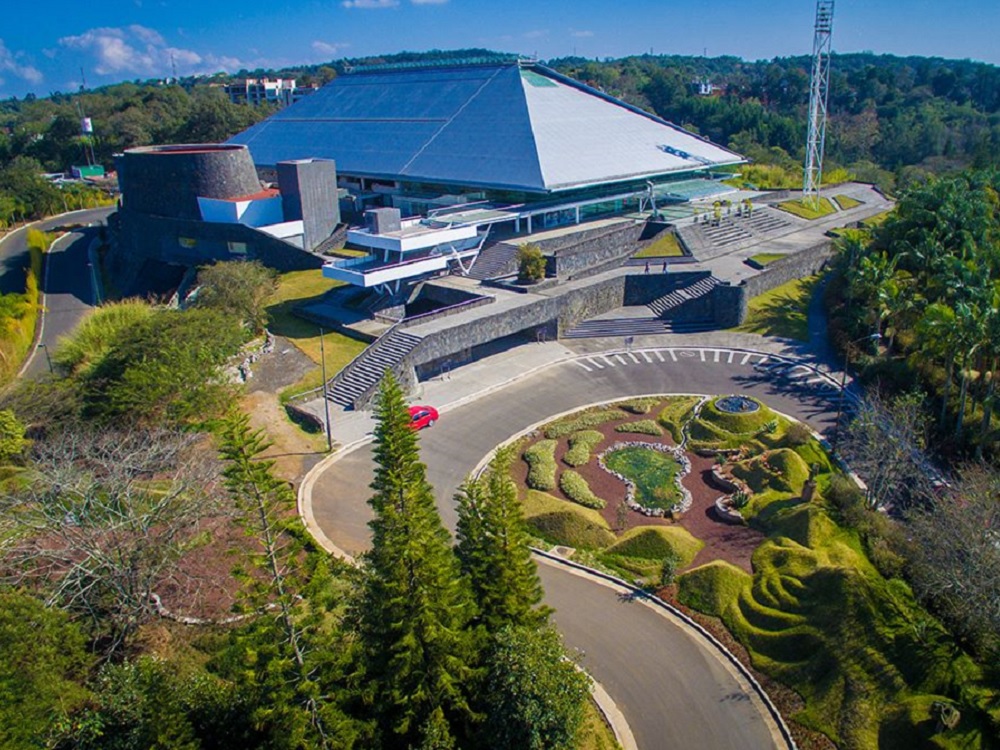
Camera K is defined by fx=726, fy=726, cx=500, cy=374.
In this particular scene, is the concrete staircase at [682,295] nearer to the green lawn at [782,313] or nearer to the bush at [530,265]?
the green lawn at [782,313]

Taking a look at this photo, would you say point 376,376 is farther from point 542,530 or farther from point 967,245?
point 967,245

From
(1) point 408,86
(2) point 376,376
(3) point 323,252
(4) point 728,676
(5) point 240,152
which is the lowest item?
(4) point 728,676

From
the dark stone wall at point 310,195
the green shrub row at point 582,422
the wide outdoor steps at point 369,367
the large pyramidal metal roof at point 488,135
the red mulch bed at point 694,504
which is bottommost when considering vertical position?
the red mulch bed at point 694,504

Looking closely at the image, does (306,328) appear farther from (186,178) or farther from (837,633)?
(837,633)

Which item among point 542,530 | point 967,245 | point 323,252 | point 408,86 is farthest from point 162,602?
point 408,86

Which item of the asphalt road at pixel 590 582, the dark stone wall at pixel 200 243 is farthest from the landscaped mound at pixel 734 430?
the dark stone wall at pixel 200 243

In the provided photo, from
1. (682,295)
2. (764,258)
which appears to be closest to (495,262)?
(682,295)
